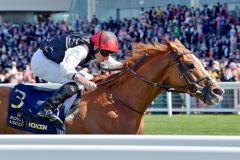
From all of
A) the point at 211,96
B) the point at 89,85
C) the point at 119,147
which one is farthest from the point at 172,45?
the point at 119,147

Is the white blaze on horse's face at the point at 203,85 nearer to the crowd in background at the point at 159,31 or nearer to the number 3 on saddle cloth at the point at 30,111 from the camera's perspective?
the number 3 on saddle cloth at the point at 30,111

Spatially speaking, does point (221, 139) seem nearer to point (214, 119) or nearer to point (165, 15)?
point (214, 119)

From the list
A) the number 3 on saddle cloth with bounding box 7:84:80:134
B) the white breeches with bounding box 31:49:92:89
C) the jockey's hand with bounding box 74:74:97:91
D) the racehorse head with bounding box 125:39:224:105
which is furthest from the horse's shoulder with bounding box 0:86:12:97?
the racehorse head with bounding box 125:39:224:105

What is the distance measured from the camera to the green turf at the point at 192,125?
461 inches

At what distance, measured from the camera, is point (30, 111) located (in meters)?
6.61

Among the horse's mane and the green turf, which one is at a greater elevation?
the horse's mane

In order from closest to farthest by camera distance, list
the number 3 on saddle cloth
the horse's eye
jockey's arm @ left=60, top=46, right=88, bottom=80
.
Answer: jockey's arm @ left=60, top=46, right=88, bottom=80 → the number 3 on saddle cloth → the horse's eye

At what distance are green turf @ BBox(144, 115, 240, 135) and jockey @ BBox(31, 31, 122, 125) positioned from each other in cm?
467

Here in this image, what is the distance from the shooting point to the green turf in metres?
11.7

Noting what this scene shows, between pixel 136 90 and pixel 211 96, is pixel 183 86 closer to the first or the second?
pixel 211 96

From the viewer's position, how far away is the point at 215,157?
11.5 ft

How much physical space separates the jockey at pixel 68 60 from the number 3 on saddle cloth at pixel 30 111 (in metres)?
0.07

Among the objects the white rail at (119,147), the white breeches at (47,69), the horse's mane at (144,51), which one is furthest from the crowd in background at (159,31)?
the white rail at (119,147)

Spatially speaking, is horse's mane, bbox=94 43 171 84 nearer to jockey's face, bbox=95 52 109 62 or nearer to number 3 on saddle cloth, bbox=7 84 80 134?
jockey's face, bbox=95 52 109 62
